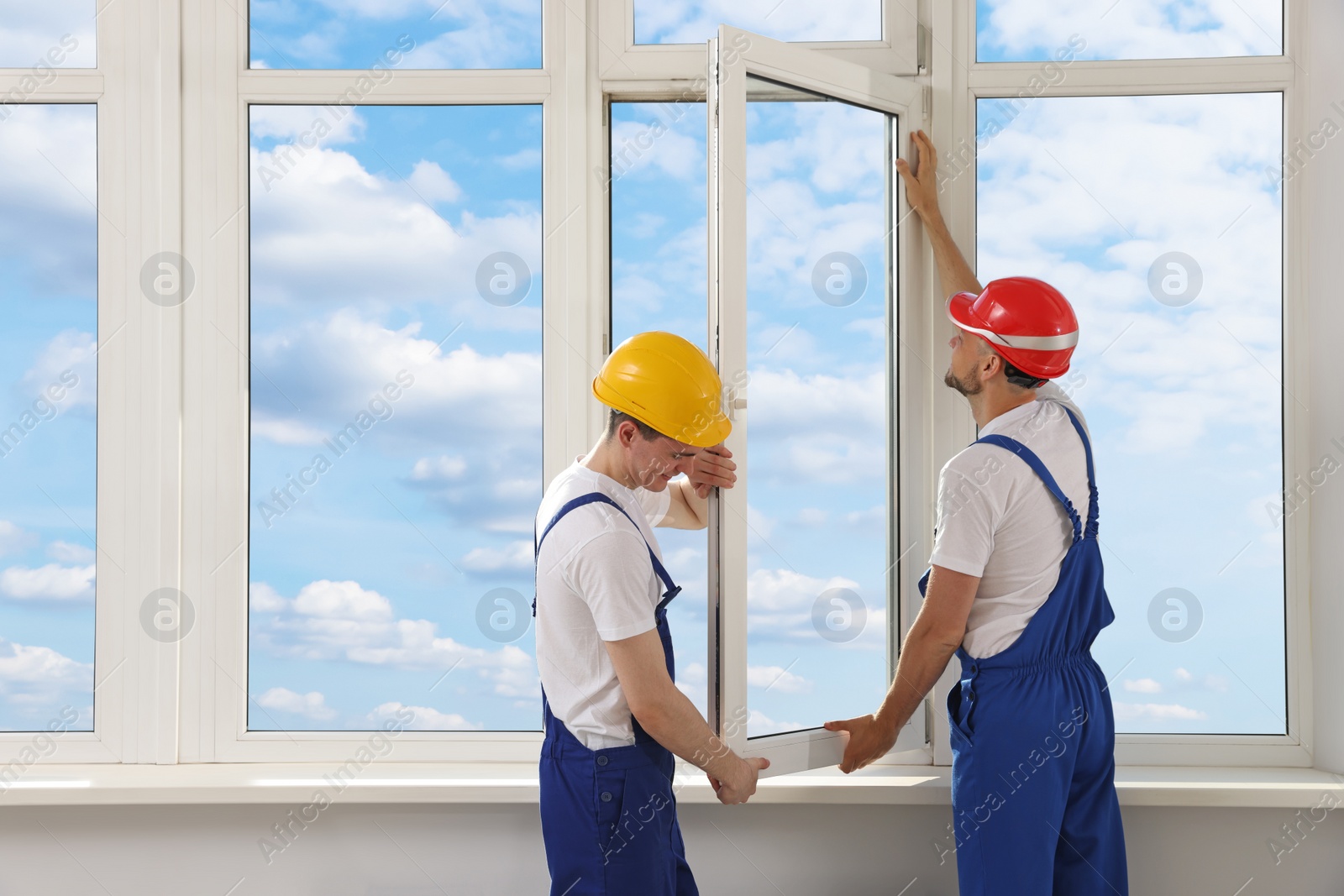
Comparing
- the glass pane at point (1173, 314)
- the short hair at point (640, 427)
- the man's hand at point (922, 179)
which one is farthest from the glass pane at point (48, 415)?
the glass pane at point (1173, 314)

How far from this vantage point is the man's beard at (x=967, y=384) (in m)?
1.61

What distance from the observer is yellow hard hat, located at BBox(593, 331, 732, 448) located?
1.41 meters

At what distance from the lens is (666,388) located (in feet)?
4.61

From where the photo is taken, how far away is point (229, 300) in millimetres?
1995

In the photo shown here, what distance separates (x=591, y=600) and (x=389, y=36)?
4.68 feet

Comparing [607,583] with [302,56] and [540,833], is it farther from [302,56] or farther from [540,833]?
[302,56]

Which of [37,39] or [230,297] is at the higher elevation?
[37,39]

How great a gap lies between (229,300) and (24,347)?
0.48 m

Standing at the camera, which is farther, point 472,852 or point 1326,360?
Result: point 1326,360

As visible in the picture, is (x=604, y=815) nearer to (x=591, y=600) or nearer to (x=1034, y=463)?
(x=591, y=600)

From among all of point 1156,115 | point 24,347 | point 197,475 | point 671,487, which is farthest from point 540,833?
point 1156,115

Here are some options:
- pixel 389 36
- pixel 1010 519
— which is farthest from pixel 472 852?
pixel 389 36

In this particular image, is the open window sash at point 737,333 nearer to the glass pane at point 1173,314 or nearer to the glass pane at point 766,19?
the glass pane at point 766,19

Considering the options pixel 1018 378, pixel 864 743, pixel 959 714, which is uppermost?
pixel 1018 378
